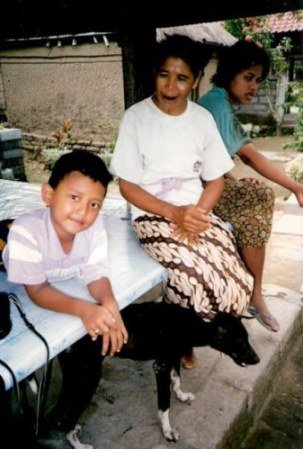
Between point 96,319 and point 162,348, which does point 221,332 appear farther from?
point 96,319

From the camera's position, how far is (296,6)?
2535 millimetres

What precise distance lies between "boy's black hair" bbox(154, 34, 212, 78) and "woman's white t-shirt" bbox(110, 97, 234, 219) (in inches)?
9.7

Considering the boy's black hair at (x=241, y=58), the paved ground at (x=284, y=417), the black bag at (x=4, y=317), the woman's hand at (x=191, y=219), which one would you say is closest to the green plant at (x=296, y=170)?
the paved ground at (x=284, y=417)

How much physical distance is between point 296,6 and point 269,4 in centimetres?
17

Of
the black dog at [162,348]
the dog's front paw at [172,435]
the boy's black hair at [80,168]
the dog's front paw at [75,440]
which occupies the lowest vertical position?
the dog's front paw at [172,435]

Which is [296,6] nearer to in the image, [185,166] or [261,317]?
[185,166]

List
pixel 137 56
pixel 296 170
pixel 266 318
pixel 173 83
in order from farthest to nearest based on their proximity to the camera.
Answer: pixel 296 170 < pixel 266 318 < pixel 137 56 < pixel 173 83

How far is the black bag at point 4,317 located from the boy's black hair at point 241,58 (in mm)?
2186

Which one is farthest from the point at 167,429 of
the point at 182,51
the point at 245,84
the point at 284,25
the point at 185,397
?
the point at 284,25

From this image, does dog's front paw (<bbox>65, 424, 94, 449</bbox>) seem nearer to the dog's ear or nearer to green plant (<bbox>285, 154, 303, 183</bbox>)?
the dog's ear

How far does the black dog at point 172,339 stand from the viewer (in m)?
2.17

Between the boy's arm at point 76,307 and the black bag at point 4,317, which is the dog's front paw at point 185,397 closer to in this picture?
the boy's arm at point 76,307

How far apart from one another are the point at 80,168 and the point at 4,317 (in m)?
0.73

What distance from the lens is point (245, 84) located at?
290cm
